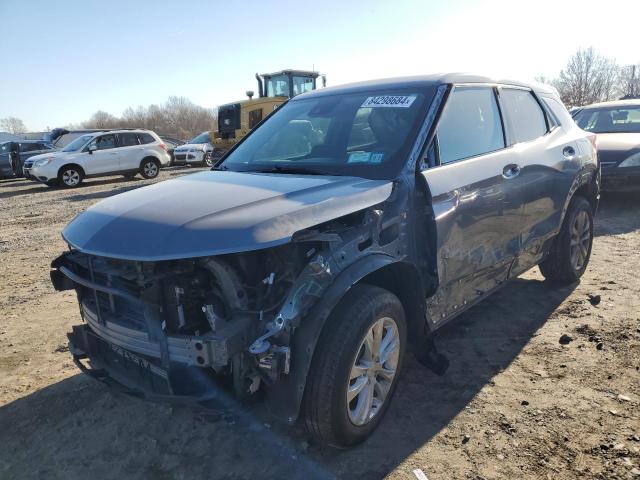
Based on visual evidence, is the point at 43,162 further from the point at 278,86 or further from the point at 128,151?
the point at 278,86

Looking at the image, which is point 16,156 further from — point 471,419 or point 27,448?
point 471,419

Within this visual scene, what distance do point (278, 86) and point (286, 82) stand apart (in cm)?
38

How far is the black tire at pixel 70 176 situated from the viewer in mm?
16453

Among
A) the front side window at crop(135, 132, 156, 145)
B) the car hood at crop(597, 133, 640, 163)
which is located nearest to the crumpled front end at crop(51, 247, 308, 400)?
the car hood at crop(597, 133, 640, 163)

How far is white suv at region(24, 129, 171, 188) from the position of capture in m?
16.4

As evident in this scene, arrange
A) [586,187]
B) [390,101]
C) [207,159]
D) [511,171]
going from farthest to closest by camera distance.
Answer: [207,159]
[586,187]
[511,171]
[390,101]

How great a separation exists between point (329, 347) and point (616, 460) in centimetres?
161

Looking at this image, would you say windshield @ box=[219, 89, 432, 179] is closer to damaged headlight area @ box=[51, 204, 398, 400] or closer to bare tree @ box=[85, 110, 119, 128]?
damaged headlight area @ box=[51, 204, 398, 400]

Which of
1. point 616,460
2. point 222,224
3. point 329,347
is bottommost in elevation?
point 616,460

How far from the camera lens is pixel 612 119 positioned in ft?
31.6

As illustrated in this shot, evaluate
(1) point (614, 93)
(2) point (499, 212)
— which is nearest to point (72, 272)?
(2) point (499, 212)

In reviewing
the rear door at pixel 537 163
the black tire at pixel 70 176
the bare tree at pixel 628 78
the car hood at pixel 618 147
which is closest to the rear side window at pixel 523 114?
the rear door at pixel 537 163


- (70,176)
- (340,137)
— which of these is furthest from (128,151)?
(340,137)

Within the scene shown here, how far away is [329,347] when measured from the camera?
7.95 feet
